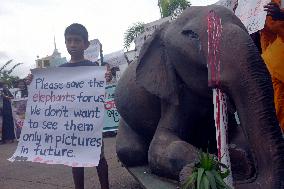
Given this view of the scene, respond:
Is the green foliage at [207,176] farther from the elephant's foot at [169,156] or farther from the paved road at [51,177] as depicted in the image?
the paved road at [51,177]

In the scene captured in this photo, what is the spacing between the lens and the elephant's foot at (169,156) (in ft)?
10.3

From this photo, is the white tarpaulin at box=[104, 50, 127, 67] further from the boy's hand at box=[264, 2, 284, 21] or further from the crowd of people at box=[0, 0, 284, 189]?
the boy's hand at box=[264, 2, 284, 21]

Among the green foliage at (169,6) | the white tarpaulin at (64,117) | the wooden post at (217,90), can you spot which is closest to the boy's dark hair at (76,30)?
the white tarpaulin at (64,117)

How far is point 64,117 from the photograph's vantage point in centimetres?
419

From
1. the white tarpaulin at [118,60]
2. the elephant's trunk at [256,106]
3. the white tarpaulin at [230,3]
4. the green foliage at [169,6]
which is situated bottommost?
the elephant's trunk at [256,106]

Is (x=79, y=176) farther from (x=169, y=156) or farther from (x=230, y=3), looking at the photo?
(x=230, y=3)

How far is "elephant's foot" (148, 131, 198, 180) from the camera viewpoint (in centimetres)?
314

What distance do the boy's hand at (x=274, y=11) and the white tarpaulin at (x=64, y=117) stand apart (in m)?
1.59

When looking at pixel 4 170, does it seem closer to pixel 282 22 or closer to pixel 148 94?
pixel 148 94

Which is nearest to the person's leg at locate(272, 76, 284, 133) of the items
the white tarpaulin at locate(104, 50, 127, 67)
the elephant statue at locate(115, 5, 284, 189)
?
the elephant statue at locate(115, 5, 284, 189)

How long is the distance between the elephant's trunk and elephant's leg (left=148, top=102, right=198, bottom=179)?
19.6 inches

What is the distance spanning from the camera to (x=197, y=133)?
147 inches

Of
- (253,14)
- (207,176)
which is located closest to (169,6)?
(253,14)

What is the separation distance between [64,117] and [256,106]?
202cm
